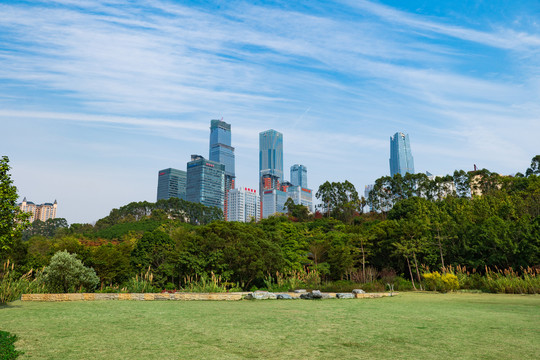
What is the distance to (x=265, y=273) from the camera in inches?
852

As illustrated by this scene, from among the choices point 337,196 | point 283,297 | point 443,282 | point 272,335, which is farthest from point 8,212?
point 337,196

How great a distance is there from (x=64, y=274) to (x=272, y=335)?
10262 millimetres

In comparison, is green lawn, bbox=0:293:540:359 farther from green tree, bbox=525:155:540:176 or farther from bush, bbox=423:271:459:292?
green tree, bbox=525:155:540:176

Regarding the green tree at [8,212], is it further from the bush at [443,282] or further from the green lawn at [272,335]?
the bush at [443,282]

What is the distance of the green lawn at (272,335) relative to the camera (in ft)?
14.0

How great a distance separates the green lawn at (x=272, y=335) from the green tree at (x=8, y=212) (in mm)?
1795

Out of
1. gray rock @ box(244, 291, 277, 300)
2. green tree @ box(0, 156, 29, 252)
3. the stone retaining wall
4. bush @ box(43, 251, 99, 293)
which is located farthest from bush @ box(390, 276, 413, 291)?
green tree @ box(0, 156, 29, 252)

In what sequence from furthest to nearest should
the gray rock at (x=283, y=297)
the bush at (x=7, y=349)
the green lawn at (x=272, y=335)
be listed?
the gray rock at (x=283, y=297), the green lawn at (x=272, y=335), the bush at (x=7, y=349)

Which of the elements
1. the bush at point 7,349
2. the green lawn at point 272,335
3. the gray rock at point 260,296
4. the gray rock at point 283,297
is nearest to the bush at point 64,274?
the green lawn at point 272,335

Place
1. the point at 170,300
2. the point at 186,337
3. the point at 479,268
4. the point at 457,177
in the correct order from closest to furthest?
the point at 186,337, the point at 170,300, the point at 479,268, the point at 457,177

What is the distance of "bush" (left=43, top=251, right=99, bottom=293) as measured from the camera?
488 inches

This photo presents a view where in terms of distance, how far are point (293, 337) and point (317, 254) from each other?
21.9 m

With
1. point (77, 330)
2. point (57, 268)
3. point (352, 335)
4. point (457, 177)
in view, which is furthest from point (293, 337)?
point (457, 177)

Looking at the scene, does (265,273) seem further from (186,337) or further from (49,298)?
(186,337)
